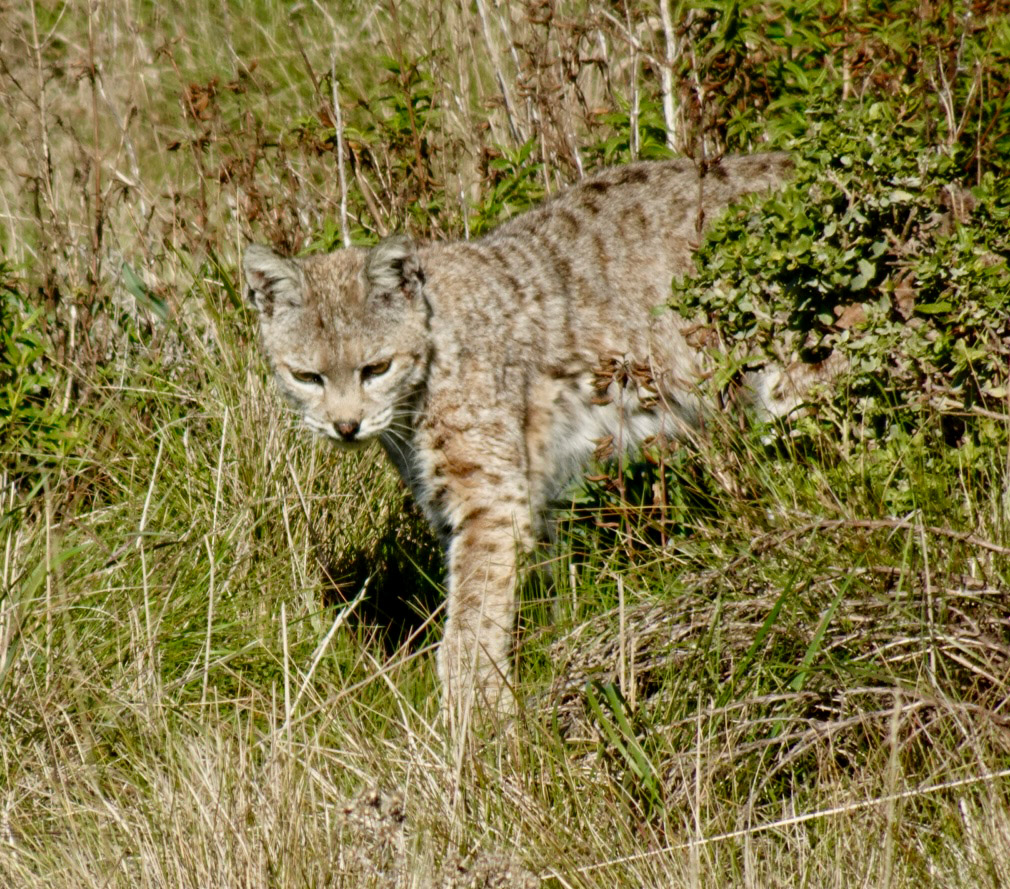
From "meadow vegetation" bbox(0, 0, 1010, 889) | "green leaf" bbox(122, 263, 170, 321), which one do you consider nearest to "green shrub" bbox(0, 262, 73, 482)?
"meadow vegetation" bbox(0, 0, 1010, 889)

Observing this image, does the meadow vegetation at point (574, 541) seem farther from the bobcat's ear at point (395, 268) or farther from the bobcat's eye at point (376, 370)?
the bobcat's ear at point (395, 268)

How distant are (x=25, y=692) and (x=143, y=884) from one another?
3.38 feet

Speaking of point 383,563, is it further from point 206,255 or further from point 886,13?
point 886,13

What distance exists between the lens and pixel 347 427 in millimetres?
4711

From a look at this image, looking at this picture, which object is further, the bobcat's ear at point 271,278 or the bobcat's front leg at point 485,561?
the bobcat's ear at point 271,278

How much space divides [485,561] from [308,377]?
0.89 meters

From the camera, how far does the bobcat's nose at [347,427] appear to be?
471cm

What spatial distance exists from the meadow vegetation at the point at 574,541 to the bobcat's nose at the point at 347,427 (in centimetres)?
35

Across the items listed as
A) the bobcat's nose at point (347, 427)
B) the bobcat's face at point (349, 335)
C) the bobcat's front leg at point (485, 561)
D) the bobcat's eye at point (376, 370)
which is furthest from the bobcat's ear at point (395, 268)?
the bobcat's front leg at point (485, 561)

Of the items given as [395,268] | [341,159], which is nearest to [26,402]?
[341,159]

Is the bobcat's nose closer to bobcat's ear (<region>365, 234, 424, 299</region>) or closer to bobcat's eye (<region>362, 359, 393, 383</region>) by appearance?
bobcat's eye (<region>362, 359, 393, 383</region>)

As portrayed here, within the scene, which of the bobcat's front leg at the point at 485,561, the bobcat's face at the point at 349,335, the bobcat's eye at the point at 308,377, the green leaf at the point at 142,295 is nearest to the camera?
the bobcat's front leg at the point at 485,561

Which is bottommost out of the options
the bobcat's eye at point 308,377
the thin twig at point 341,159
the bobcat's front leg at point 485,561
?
the bobcat's front leg at point 485,561

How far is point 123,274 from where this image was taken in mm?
6070
